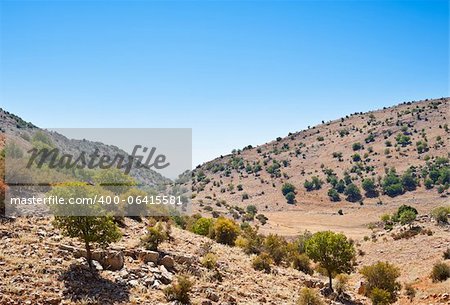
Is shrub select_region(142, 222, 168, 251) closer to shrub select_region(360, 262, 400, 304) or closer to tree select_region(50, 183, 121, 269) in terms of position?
tree select_region(50, 183, 121, 269)

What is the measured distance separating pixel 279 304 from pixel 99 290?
919 centimetres

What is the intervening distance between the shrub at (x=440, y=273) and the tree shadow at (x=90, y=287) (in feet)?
73.5

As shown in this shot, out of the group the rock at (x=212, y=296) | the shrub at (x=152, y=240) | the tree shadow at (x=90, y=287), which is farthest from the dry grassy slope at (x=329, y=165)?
the tree shadow at (x=90, y=287)

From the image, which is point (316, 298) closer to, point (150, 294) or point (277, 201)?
point (150, 294)

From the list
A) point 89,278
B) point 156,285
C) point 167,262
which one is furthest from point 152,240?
point 89,278

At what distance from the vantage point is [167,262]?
20.0m

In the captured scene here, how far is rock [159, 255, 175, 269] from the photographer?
65.5ft

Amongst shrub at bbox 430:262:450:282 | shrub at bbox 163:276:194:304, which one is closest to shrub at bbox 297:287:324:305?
shrub at bbox 163:276:194:304

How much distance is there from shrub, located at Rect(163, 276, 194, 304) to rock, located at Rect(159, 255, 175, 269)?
9.44ft

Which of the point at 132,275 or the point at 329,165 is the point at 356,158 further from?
the point at 132,275

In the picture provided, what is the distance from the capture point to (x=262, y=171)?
106312mm

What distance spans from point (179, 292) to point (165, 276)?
1.75 m

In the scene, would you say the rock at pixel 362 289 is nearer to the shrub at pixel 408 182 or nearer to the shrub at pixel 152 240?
the shrub at pixel 152 240

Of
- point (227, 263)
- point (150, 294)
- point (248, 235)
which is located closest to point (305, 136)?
point (248, 235)
